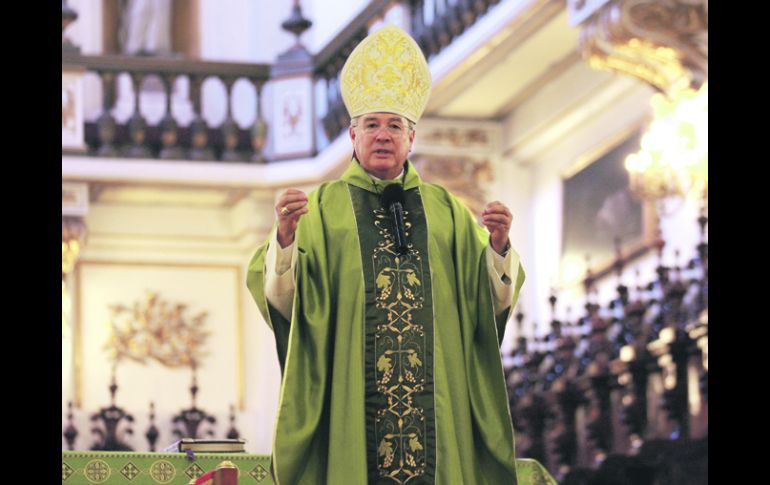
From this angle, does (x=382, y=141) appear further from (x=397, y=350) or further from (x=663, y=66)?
(x=663, y=66)

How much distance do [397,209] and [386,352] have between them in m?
0.46

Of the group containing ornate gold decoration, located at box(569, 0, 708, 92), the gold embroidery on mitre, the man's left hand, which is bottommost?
the man's left hand

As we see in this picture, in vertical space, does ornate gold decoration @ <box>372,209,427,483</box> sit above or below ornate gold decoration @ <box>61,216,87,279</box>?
below

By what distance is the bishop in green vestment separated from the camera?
5.67 metres

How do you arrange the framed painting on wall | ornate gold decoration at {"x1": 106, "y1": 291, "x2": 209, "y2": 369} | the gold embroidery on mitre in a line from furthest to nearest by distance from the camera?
1. ornate gold decoration at {"x1": 106, "y1": 291, "x2": 209, "y2": 369}
2. the framed painting on wall
3. the gold embroidery on mitre

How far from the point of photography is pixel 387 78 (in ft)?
20.1

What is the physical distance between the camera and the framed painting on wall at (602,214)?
1349 cm

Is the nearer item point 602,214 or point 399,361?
point 399,361

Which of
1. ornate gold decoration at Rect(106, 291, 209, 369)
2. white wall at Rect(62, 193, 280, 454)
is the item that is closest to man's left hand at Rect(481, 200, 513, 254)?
white wall at Rect(62, 193, 280, 454)

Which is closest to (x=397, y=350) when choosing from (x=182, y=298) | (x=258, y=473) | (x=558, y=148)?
(x=258, y=473)

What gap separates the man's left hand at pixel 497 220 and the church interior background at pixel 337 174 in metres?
4.31

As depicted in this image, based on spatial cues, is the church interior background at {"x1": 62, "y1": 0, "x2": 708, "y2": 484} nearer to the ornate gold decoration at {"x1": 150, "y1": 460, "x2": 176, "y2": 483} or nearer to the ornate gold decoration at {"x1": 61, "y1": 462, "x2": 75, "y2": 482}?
the ornate gold decoration at {"x1": 150, "y1": 460, "x2": 176, "y2": 483}
